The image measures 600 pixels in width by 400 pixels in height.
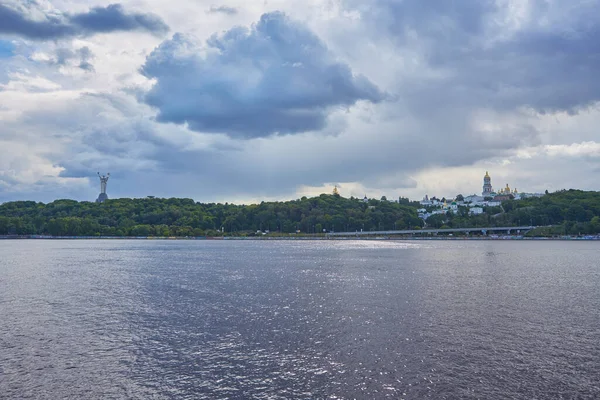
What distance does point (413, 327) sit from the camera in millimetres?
36656

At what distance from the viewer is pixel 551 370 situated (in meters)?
26.6

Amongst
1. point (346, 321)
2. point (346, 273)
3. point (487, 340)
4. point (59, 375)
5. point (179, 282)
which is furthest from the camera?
point (346, 273)

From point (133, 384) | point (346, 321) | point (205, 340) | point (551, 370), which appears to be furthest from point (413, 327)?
point (133, 384)

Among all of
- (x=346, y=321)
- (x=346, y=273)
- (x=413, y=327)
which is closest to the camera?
(x=413, y=327)

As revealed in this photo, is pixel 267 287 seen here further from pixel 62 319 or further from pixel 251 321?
pixel 62 319

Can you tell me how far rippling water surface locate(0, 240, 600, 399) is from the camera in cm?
2427

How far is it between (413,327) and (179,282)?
39.9 m

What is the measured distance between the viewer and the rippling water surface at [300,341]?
24266mm

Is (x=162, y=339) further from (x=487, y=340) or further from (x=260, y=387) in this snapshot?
(x=487, y=340)

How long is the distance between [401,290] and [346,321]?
65.2 feet

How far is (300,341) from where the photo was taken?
107ft

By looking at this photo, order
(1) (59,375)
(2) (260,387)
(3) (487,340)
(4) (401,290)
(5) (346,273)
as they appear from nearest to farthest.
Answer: (2) (260,387) → (1) (59,375) → (3) (487,340) → (4) (401,290) → (5) (346,273)

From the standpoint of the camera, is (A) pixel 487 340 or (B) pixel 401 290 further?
(B) pixel 401 290

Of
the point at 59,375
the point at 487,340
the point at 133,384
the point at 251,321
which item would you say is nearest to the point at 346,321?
the point at 251,321
